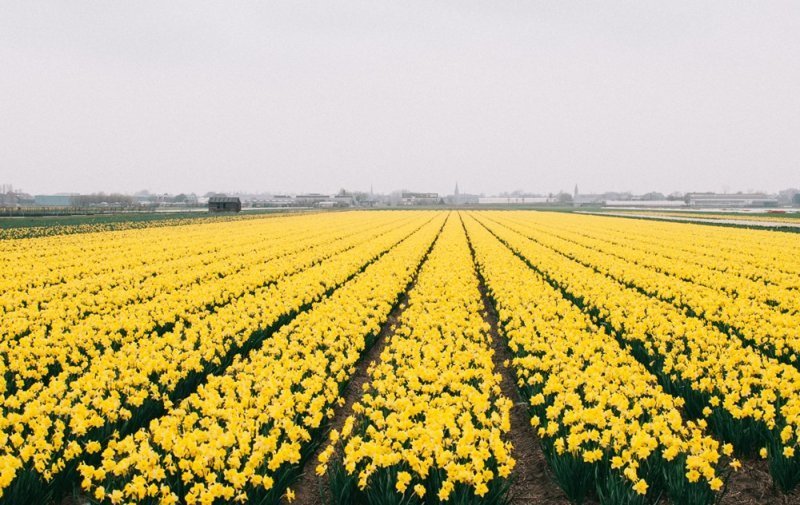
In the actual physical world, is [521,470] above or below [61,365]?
below

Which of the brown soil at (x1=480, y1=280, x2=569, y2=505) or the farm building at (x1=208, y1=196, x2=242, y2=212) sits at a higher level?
the farm building at (x1=208, y1=196, x2=242, y2=212)

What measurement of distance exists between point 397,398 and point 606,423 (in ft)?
7.68

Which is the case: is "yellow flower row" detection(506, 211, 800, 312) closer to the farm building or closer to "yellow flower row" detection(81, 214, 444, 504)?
"yellow flower row" detection(81, 214, 444, 504)

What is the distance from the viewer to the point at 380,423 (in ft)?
17.0

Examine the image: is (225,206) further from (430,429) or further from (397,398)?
(430,429)

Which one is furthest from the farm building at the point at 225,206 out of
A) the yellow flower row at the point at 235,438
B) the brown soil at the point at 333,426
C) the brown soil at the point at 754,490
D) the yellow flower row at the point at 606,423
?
the brown soil at the point at 754,490

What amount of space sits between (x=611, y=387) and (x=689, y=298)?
22.5 ft

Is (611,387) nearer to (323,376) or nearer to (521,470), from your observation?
(521,470)

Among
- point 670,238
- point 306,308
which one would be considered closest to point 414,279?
point 306,308

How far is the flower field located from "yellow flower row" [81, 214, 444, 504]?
3cm

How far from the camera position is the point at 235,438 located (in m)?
4.88

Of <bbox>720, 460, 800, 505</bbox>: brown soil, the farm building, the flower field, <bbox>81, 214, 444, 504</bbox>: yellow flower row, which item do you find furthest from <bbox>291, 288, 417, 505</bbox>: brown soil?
the farm building

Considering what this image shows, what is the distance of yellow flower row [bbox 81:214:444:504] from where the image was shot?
14.1 ft

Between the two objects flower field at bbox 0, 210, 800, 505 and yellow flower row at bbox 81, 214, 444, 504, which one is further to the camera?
flower field at bbox 0, 210, 800, 505
